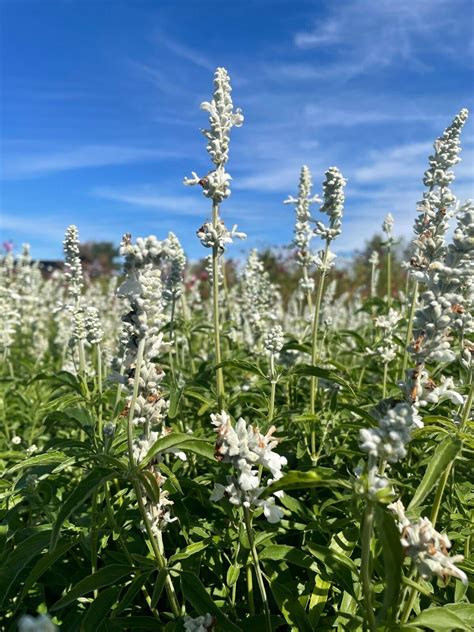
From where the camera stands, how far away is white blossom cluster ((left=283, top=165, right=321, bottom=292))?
552cm

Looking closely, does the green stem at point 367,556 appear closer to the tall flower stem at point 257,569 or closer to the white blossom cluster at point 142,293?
the tall flower stem at point 257,569

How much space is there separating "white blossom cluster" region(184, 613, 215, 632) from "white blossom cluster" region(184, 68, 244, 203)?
282 centimetres

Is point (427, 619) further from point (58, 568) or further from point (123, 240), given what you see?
point (58, 568)

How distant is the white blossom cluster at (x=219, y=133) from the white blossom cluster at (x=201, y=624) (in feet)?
9.24

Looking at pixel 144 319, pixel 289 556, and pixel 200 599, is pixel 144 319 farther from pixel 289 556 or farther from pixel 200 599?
pixel 289 556

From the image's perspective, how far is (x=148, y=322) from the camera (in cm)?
237

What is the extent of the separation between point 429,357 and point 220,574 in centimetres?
200

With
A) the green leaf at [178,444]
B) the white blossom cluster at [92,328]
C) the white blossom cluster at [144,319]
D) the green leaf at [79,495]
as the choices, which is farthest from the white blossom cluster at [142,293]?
the white blossom cluster at [92,328]

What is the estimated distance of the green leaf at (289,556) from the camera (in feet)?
9.28

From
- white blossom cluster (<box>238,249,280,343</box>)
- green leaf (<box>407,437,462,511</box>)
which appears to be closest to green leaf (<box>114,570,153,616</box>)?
green leaf (<box>407,437,462,511</box>)

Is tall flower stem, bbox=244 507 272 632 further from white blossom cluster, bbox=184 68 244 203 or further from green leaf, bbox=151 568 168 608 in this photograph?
white blossom cluster, bbox=184 68 244 203

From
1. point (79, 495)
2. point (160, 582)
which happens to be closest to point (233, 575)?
point (160, 582)

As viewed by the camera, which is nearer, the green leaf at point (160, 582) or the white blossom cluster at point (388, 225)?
the green leaf at point (160, 582)

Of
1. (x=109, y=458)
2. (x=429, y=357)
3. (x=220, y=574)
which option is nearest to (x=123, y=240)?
(x=109, y=458)
